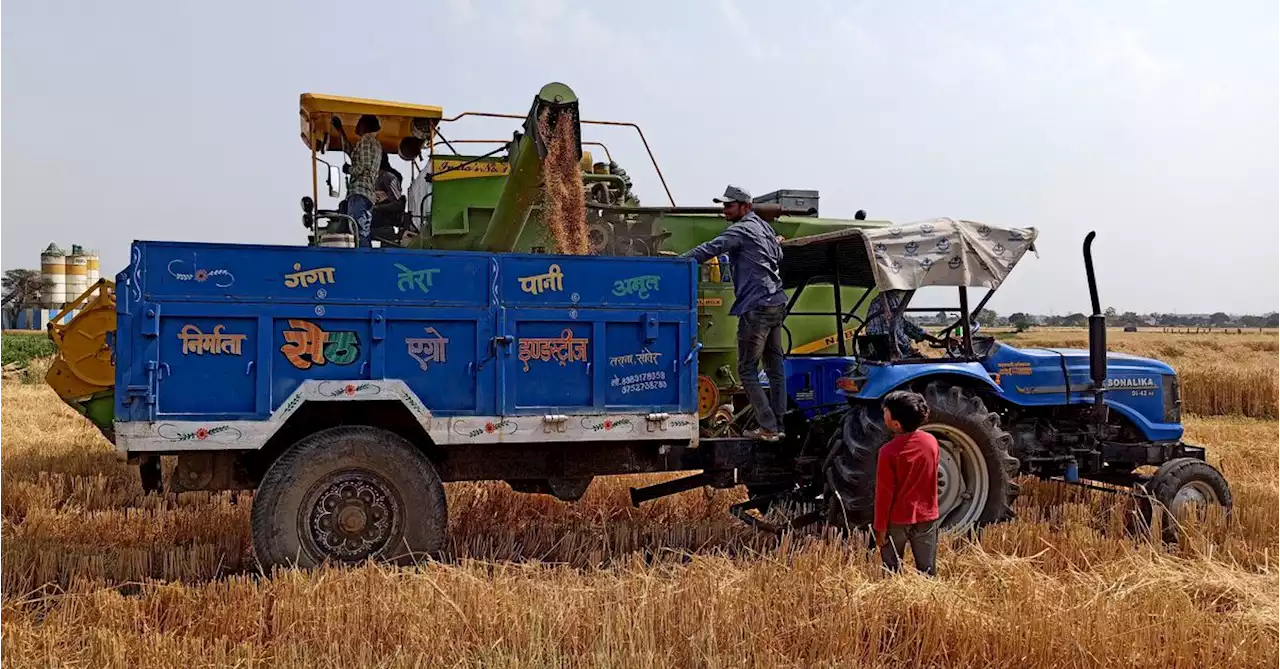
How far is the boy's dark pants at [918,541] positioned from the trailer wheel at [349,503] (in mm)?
2492

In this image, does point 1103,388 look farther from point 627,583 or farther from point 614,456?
point 627,583

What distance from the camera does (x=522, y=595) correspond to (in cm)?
465

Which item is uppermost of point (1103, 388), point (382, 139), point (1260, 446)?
point (382, 139)

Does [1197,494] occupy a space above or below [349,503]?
below

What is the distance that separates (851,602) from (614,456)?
207 cm

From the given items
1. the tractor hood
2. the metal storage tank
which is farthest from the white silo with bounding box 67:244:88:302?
the tractor hood

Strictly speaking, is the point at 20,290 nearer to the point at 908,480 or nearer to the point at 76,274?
the point at 76,274

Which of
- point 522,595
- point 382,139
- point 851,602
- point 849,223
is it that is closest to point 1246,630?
→ point 851,602

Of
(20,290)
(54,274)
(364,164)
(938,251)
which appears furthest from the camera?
(20,290)

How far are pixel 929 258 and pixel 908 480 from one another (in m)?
2.09

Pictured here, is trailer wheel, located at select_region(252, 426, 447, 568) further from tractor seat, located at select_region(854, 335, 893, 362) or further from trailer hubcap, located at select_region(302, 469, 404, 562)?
tractor seat, located at select_region(854, 335, 893, 362)

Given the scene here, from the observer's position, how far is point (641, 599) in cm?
445

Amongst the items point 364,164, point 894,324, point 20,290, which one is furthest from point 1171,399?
point 20,290

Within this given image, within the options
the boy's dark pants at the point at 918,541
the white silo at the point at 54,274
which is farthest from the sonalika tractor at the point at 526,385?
the white silo at the point at 54,274
